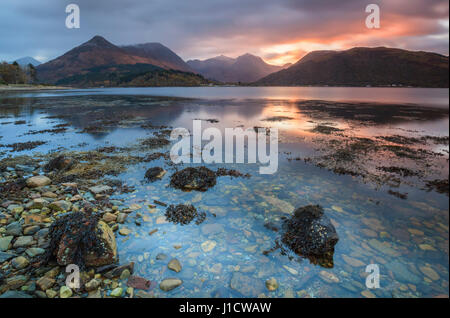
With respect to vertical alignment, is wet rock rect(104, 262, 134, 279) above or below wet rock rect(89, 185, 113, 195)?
below

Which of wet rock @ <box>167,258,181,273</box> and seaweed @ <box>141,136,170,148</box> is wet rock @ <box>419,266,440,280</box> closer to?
wet rock @ <box>167,258,181,273</box>

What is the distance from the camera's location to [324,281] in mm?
5969

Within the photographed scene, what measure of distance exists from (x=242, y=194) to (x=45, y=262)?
7841mm

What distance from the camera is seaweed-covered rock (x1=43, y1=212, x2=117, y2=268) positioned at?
6.01m

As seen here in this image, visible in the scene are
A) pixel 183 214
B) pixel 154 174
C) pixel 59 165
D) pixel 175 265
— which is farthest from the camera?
pixel 59 165

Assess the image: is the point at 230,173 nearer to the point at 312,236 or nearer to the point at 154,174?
the point at 154,174

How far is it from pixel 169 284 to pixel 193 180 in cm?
659

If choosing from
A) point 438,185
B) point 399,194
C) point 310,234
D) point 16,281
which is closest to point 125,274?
point 16,281

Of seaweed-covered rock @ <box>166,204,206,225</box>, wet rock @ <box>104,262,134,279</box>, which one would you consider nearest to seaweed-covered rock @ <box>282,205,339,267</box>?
seaweed-covered rock @ <box>166,204,206,225</box>

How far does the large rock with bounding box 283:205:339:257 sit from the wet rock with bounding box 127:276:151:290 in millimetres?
4568

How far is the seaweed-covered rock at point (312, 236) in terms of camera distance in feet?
22.9

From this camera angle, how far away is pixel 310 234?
736 centimetres

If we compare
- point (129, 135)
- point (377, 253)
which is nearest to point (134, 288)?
point (377, 253)

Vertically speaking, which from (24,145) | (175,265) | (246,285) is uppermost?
(24,145)
